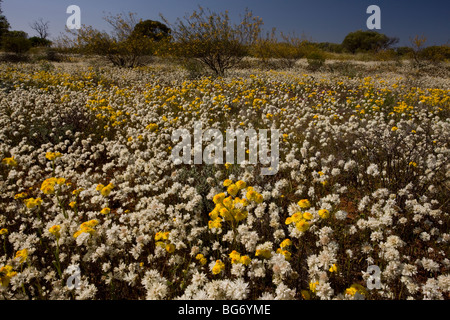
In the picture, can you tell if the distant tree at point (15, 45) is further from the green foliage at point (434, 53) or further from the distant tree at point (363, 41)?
the distant tree at point (363, 41)

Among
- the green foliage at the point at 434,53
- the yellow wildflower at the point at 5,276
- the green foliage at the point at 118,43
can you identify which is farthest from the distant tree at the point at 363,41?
the yellow wildflower at the point at 5,276

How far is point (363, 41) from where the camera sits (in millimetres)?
56094

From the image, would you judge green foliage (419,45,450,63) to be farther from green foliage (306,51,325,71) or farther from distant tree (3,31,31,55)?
distant tree (3,31,31,55)

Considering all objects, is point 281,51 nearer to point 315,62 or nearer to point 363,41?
point 315,62

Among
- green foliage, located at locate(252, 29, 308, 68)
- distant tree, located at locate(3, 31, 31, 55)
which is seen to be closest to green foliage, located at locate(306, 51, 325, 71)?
green foliage, located at locate(252, 29, 308, 68)

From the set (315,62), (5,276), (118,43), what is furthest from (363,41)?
(5,276)

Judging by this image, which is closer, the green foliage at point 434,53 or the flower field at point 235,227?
the flower field at point 235,227

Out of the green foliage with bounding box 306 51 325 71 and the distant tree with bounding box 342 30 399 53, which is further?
the distant tree with bounding box 342 30 399 53

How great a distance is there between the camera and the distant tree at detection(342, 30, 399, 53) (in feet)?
171

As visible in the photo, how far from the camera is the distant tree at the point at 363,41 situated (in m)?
52.0

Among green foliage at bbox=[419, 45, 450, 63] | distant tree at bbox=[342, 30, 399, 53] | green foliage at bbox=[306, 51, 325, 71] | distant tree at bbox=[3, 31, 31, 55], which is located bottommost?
green foliage at bbox=[306, 51, 325, 71]

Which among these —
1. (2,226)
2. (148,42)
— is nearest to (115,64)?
(148,42)

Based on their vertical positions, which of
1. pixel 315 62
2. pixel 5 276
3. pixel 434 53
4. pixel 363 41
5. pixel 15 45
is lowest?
pixel 5 276
